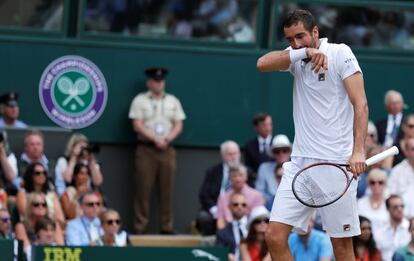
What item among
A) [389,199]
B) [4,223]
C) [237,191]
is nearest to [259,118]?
[237,191]

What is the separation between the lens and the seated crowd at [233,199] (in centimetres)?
1336

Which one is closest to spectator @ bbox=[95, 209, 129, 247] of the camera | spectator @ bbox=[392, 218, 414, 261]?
the camera

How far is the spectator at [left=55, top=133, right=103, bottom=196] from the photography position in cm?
1483

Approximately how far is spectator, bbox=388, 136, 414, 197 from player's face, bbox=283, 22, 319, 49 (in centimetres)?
564

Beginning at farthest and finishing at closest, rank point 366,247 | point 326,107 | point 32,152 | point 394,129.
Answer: point 394,129, point 32,152, point 366,247, point 326,107

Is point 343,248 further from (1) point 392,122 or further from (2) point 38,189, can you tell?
(1) point 392,122

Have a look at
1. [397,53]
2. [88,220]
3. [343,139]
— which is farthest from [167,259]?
[397,53]

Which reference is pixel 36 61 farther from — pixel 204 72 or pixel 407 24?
Answer: pixel 407 24

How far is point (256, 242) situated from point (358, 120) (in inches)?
162

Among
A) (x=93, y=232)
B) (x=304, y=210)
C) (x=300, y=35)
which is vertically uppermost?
(x=300, y=35)

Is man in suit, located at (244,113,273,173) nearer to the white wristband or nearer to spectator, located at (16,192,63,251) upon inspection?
spectator, located at (16,192,63,251)

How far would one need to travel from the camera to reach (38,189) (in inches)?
553

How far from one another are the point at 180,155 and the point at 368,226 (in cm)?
379

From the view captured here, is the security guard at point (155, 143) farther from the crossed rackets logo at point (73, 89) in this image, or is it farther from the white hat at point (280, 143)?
the white hat at point (280, 143)
